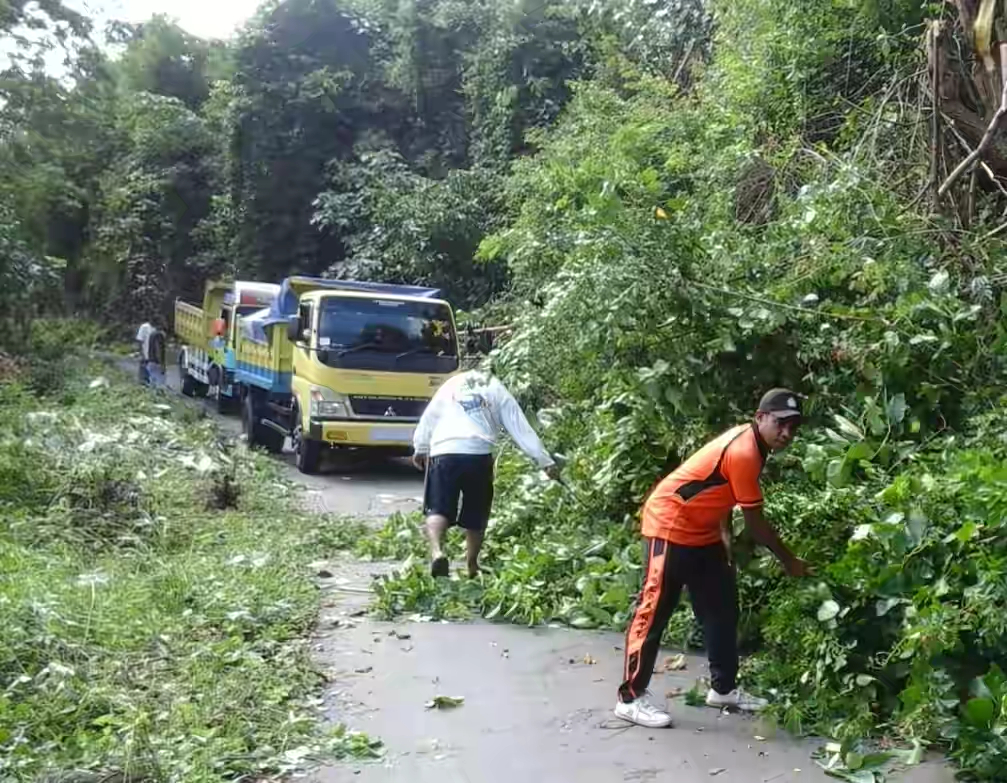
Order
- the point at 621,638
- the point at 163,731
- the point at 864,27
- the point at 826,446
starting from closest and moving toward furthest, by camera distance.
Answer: the point at 163,731 < the point at 826,446 < the point at 621,638 < the point at 864,27

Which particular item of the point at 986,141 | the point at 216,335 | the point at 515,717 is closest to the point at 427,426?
the point at 515,717

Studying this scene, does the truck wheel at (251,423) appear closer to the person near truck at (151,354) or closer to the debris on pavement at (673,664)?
the person near truck at (151,354)

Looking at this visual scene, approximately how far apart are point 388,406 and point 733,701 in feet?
26.9

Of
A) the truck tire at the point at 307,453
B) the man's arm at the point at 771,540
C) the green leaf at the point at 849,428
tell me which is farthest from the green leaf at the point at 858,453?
the truck tire at the point at 307,453

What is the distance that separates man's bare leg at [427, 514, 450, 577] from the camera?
6.96 meters

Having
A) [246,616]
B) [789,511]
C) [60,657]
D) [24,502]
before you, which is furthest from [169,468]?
[789,511]

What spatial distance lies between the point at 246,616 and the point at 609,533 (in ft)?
7.54

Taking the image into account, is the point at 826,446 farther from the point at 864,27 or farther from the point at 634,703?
the point at 864,27

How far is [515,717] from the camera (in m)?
4.95

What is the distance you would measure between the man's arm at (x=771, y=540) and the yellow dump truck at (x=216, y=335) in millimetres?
12814

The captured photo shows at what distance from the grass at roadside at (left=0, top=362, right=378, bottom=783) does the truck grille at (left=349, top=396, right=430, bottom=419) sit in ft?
5.11

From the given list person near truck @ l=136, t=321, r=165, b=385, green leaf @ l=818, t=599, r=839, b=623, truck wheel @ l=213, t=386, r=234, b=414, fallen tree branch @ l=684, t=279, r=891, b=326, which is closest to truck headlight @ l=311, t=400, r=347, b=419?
truck wheel @ l=213, t=386, r=234, b=414

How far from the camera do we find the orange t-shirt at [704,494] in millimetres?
4656

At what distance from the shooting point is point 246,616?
243 inches
